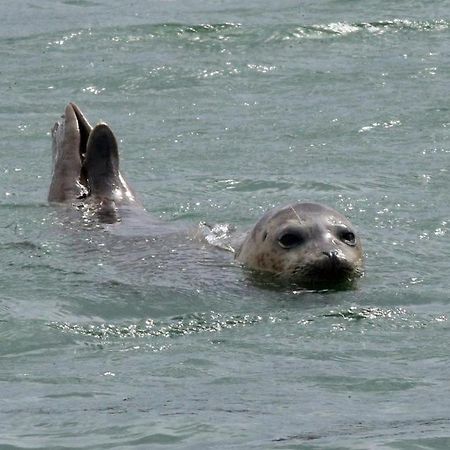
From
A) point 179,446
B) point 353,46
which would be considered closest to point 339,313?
point 179,446

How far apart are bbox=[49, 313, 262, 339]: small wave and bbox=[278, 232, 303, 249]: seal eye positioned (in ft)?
2.98

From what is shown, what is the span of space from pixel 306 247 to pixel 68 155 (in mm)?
2749

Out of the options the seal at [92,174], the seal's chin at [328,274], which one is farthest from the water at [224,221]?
the seal at [92,174]

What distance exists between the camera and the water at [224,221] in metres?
6.38

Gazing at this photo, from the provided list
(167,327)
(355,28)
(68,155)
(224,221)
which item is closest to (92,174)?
(68,155)

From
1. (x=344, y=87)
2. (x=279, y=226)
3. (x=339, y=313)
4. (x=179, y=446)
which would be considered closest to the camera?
(x=179, y=446)

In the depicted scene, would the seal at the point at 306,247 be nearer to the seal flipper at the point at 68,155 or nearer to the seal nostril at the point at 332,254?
the seal nostril at the point at 332,254

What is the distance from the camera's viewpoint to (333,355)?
7.18 metres

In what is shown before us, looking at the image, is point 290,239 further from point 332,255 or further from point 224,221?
point 224,221

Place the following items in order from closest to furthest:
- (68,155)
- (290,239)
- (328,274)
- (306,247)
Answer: (328,274)
(306,247)
(290,239)
(68,155)

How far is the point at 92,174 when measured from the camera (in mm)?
10758

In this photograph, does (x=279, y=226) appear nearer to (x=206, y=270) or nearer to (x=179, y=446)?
(x=206, y=270)

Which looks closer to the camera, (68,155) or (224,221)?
(224,221)

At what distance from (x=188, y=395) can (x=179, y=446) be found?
641mm
